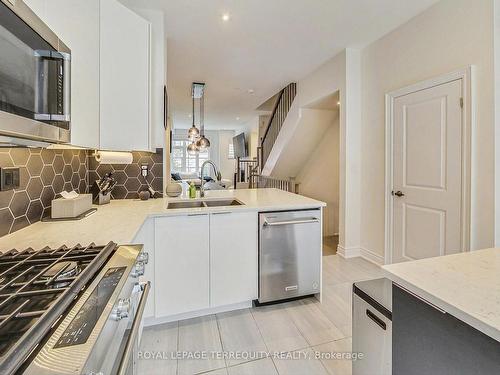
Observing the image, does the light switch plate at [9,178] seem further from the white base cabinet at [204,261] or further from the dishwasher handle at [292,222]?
the dishwasher handle at [292,222]

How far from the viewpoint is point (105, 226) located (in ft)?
4.82

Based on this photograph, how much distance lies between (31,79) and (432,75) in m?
3.07

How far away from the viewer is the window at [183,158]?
11584 mm

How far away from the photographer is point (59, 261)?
906 mm

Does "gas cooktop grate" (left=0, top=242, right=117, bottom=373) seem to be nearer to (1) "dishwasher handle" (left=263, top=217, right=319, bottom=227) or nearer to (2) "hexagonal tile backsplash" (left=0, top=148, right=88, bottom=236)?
(2) "hexagonal tile backsplash" (left=0, top=148, right=88, bottom=236)

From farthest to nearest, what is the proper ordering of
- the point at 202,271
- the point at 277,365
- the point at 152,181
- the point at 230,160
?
the point at 230,160 → the point at 152,181 → the point at 202,271 → the point at 277,365

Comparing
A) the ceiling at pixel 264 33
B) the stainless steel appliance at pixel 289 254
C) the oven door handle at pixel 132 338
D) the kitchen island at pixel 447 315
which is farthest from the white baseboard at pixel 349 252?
the oven door handle at pixel 132 338

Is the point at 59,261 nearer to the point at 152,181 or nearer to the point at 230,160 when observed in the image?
the point at 152,181

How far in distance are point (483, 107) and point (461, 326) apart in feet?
7.04

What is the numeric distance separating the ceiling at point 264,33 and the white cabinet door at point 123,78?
73cm

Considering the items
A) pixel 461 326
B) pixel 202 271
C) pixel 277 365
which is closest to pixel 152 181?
pixel 202 271

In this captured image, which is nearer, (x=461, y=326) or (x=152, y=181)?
(x=461, y=326)

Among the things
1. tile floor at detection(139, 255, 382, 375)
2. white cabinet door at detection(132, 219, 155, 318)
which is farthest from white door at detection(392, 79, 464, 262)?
white cabinet door at detection(132, 219, 155, 318)

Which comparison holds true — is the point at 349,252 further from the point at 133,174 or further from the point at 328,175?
the point at 133,174
